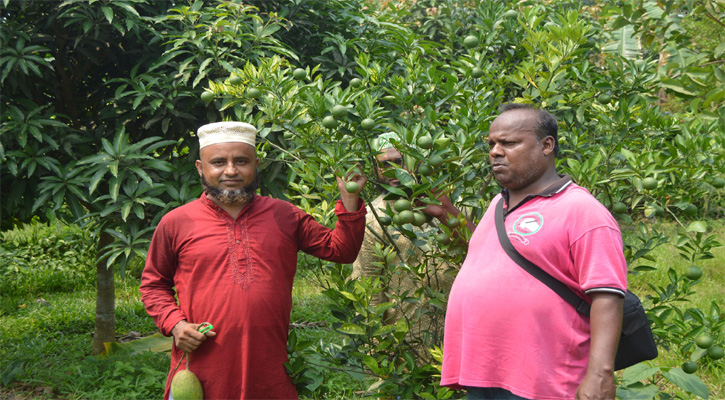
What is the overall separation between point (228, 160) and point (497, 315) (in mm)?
1158

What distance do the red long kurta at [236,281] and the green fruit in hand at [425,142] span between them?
1.12ft

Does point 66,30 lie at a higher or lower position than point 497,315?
higher

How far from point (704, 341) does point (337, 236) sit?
1.52 metres

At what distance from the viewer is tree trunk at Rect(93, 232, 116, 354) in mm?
4770

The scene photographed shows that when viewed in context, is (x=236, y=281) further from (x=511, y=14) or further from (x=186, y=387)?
(x=511, y=14)

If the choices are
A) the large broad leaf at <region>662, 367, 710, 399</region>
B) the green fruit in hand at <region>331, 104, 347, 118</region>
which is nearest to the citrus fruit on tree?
the large broad leaf at <region>662, 367, 710, 399</region>

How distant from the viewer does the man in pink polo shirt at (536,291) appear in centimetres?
176

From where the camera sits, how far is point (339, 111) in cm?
233

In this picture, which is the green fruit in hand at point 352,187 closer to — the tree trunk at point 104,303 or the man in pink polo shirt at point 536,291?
the man in pink polo shirt at point 536,291

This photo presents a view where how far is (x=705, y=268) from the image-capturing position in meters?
7.29

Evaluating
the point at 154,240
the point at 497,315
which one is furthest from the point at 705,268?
the point at 154,240

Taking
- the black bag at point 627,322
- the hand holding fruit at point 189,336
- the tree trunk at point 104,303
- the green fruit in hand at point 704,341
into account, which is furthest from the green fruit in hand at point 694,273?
the tree trunk at point 104,303

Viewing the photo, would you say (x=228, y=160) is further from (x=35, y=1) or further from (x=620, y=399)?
(x=35, y=1)

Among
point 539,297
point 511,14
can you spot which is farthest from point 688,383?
point 511,14
